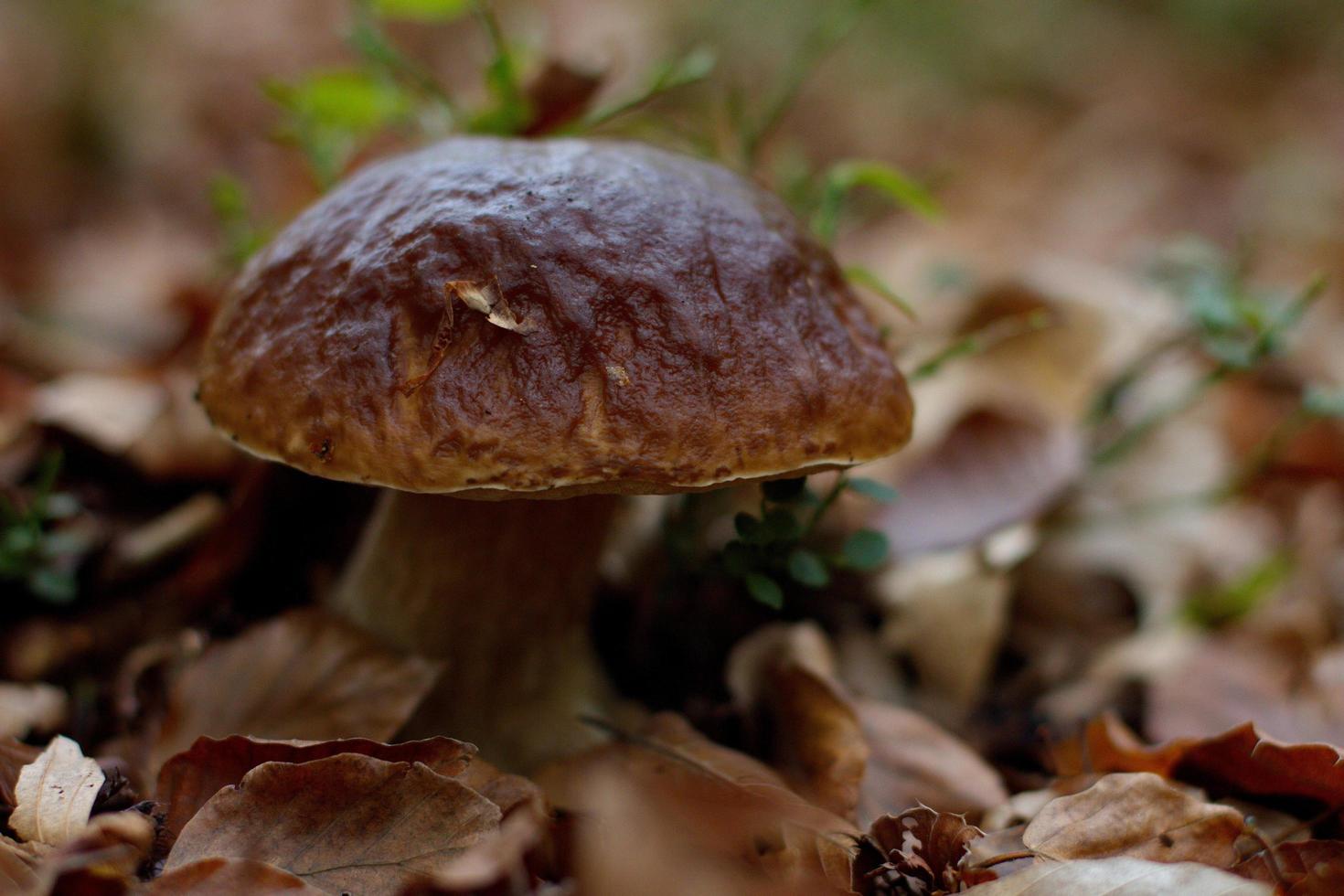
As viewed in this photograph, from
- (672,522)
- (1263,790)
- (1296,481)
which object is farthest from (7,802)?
(1296,481)

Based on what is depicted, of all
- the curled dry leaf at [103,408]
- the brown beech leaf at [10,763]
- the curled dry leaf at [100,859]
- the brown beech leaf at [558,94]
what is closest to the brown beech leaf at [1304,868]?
the curled dry leaf at [100,859]

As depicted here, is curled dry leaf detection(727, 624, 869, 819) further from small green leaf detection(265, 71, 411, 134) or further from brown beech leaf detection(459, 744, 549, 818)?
small green leaf detection(265, 71, 411, 134)

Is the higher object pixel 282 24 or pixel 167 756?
pixel 282 24

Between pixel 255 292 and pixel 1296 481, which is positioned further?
pixel 1296 481

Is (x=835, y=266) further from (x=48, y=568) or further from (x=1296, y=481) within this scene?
(x=1296, y=481)

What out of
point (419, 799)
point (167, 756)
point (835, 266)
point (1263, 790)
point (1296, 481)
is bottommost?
point (1296, 481)

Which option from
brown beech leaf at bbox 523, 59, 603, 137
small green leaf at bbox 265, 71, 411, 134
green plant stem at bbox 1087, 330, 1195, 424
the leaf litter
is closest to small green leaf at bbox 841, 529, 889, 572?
the leaf litter
